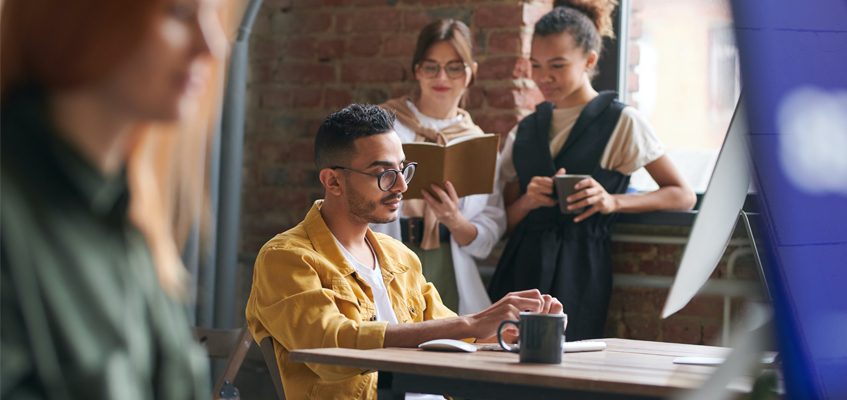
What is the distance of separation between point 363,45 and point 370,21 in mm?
95

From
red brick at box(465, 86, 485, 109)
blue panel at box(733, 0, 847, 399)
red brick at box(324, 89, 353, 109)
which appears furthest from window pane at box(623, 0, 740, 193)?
blue panel at box(733, 0, 847, 399)

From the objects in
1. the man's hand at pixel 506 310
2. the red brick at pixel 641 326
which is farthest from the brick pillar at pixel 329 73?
the man's hand at pixel 506 310

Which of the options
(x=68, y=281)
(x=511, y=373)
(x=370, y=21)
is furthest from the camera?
(x=370, y=21)

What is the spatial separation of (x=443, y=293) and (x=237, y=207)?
100 centimetres

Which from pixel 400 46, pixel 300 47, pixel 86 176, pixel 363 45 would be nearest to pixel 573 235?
pixel 400 46

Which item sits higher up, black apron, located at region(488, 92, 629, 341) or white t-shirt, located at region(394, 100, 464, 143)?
white t-shirt, located at region(394, 100, 464, 143)

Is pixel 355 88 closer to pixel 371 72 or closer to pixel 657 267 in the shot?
pixel 371 72

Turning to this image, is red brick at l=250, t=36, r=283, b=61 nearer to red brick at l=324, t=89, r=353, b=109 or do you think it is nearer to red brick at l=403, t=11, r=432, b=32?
red brick at l=324, t=89, r=353, b=109

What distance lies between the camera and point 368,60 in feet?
15.1

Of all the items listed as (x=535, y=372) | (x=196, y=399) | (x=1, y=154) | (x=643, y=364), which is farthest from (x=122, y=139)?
(x=643, y=364)

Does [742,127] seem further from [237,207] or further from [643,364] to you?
[237,207]

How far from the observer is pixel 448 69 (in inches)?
153

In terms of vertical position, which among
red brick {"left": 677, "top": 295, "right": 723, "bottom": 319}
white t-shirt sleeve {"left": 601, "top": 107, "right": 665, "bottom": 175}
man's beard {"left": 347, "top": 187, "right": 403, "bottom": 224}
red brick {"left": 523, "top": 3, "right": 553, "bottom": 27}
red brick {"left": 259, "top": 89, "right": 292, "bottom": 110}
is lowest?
red brick {"left": 677, "top": 295, "right": 723, "bottom": 319}

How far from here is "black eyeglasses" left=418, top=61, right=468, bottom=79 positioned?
389 centimetres
